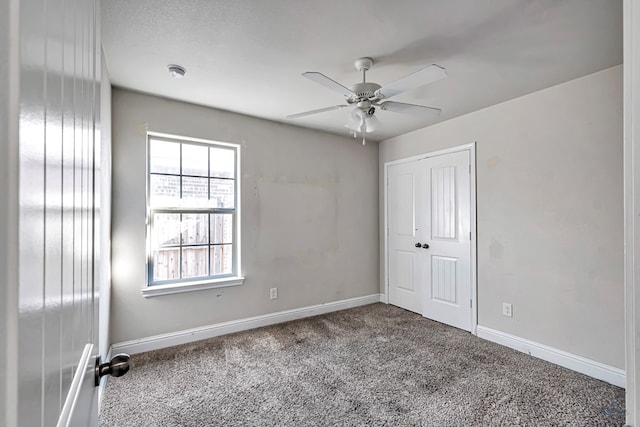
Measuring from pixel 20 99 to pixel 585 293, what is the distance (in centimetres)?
344

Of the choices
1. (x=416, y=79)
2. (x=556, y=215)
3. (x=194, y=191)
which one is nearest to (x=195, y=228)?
(x=194, y=191)

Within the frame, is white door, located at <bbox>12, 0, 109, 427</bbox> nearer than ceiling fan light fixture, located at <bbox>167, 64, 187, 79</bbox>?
Yes

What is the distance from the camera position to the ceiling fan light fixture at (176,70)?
91.7 inches

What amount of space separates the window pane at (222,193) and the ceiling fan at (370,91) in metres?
1.57

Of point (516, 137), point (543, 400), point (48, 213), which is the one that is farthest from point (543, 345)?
point (48, 213)

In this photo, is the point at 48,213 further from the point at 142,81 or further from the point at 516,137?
the point at 516,137

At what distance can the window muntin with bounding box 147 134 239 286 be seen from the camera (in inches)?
119

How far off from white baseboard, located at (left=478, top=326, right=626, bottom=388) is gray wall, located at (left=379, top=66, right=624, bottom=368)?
0.15 feet

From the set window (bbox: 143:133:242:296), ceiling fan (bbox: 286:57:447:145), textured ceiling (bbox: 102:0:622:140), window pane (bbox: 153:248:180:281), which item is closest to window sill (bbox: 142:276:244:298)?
window (bbox: 143:133:242:296)

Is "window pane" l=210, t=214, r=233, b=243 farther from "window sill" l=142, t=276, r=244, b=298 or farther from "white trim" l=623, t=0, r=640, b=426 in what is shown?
"white trim" l=623, t=0, r=640, b=426

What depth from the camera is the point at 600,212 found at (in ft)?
8.08

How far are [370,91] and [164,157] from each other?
215cm

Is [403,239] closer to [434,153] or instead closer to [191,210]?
[434,153]

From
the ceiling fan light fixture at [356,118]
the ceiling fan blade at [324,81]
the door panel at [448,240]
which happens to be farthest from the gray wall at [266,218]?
the ceiling fan blade at [324,81]
